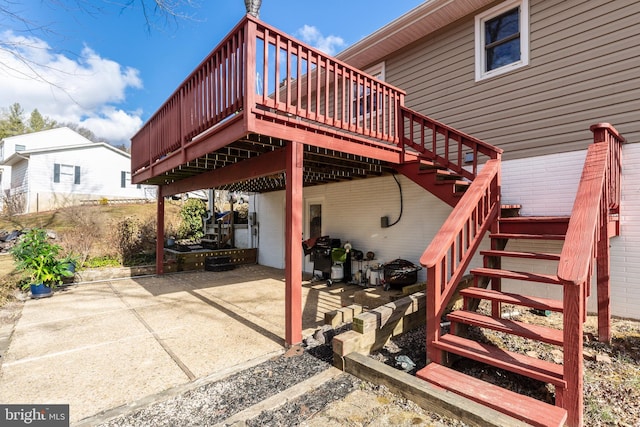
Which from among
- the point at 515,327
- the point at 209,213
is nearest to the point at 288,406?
the point at 515,327

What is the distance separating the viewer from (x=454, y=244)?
114 inches

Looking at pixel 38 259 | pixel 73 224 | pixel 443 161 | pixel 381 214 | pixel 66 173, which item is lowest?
pixel 38 259

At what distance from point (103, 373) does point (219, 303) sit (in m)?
2.35

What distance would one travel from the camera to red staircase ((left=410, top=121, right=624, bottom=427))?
199cm

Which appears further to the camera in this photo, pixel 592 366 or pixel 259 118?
pixel 259 118

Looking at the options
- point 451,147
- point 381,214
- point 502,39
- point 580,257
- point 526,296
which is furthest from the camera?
point 381,214

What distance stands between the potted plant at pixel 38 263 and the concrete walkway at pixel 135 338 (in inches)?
9.7

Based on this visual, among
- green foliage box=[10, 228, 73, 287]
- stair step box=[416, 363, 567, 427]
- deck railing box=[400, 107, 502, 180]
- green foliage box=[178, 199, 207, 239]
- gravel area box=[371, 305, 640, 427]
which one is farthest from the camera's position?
green foliage box=[178, 199, 207, 239]

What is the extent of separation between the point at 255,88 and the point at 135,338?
10.6ft

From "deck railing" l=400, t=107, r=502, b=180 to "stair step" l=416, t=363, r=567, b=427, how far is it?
2.87 m

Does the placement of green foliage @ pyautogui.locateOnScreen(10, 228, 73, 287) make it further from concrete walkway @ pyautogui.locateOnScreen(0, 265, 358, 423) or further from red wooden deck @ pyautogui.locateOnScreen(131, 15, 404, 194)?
red wooden deck @ pyautogui.locateOnScreen(131, 15, 404, 194)

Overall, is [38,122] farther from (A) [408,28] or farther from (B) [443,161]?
(B) [443,161]

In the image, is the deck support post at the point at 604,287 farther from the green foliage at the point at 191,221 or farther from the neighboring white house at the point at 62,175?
the neighboring white house at the point at 62,175

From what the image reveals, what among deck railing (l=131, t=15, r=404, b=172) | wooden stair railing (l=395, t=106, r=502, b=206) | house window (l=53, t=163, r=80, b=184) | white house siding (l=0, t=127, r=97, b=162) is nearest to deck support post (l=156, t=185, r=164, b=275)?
deck railing (l=131, t=15, r=404, b=172)
